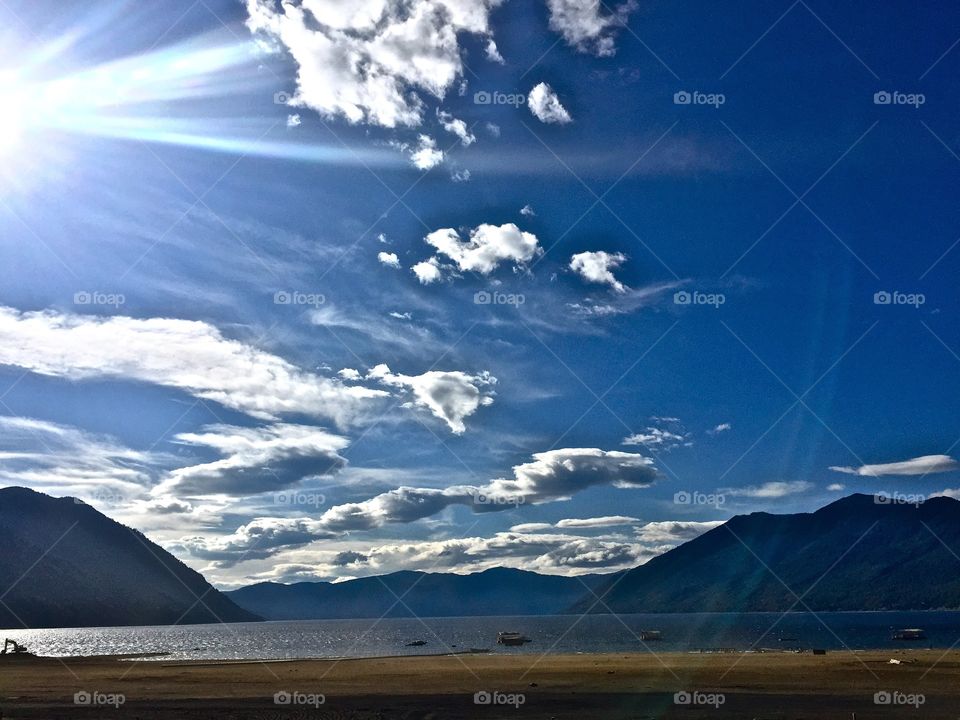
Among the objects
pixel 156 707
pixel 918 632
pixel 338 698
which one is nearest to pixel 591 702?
pixel 338 698

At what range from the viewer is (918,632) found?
119 metres

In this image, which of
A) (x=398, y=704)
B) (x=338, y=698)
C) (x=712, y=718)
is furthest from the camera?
(x=338, y=698)

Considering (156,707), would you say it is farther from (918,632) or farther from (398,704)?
(918,632)

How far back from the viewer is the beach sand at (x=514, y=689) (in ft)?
108

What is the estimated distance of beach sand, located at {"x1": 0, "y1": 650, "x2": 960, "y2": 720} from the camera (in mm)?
32812

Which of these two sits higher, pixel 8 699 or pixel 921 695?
pixel 8 699

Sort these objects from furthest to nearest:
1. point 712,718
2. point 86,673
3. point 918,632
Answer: point 918,632 → point 86,673 → point 712,718

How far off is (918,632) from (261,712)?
12110 cm

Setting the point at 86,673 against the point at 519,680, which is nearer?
the point at 519,680

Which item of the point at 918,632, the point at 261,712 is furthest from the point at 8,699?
the point at 918,632

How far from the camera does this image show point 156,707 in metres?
36.5

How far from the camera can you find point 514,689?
41625 millimetres

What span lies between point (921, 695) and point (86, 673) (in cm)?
5901

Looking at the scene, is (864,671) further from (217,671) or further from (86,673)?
(86,673)
